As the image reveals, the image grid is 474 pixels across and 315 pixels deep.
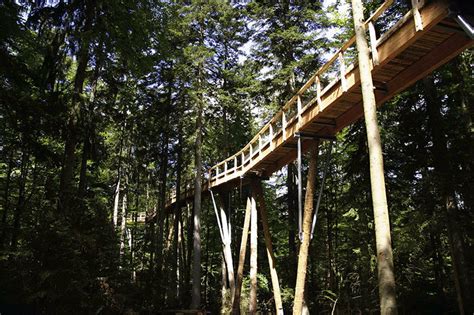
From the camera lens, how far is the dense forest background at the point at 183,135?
367 inches

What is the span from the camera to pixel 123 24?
30.3 ft

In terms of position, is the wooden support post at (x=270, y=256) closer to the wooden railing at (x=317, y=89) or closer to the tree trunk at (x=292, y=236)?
the wooden railing at (x=317, y=89)

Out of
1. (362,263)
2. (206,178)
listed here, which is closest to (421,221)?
(362,263)

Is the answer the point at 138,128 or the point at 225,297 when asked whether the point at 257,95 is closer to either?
the point at 138,128

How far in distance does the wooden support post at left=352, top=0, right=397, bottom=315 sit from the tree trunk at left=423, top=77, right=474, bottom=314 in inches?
249

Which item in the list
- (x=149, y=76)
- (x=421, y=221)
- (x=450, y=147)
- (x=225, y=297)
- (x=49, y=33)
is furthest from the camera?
(x=149, y=76)

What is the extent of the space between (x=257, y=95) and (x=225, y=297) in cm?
1029

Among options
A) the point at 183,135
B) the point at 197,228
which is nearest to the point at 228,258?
the point at 197,228

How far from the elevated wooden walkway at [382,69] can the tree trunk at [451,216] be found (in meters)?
4.12

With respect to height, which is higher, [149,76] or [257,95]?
[149,76]

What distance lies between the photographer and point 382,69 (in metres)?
7.67

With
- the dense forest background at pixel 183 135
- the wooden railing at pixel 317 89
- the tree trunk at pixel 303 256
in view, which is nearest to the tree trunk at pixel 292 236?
the dense forest background at pixel 183 135

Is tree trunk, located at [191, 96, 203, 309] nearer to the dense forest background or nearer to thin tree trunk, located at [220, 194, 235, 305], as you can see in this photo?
the dense forest background

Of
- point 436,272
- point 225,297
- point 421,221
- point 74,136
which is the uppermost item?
point 74,136
